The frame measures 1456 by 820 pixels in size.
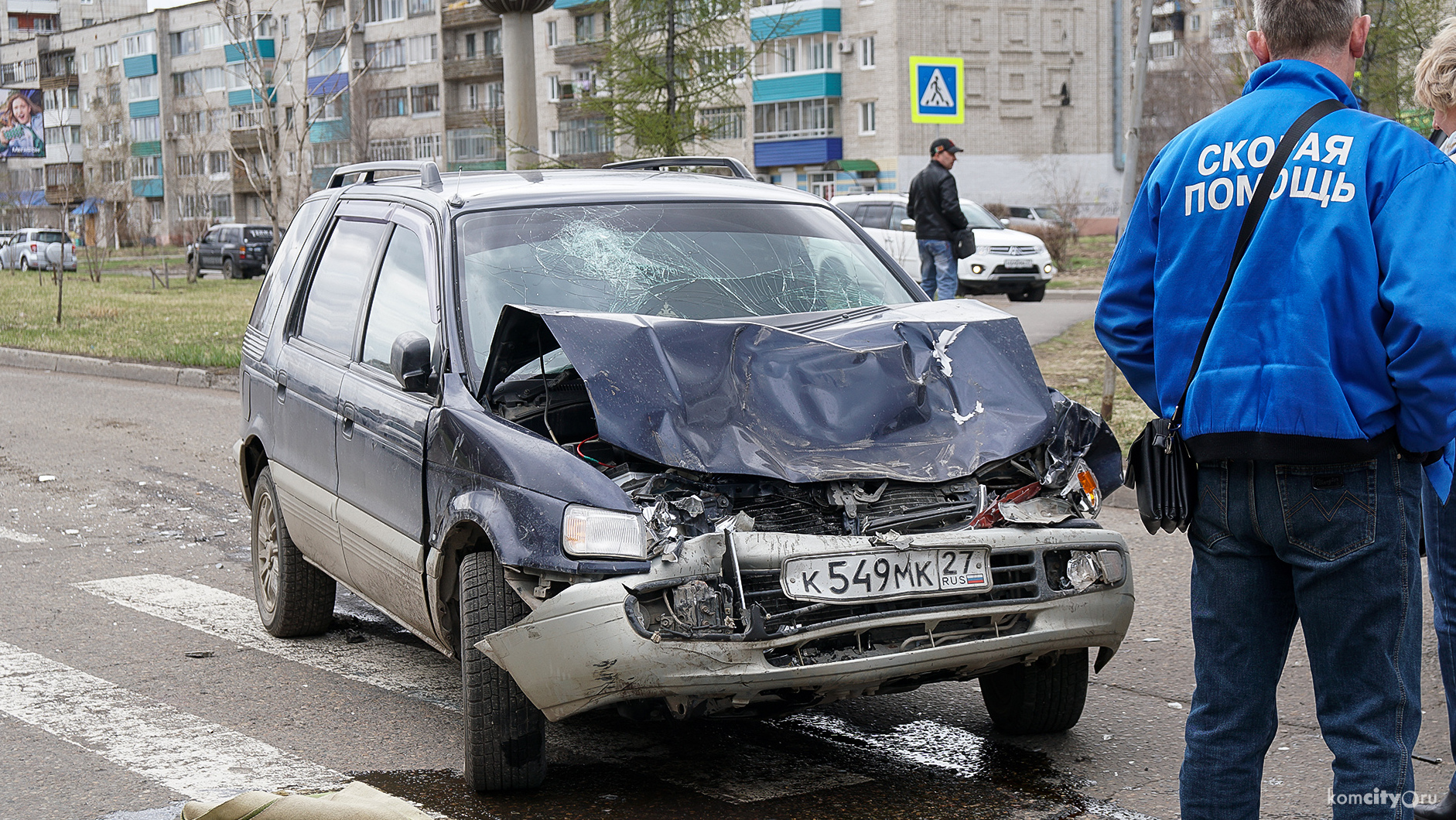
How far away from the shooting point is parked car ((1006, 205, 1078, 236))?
123 ft

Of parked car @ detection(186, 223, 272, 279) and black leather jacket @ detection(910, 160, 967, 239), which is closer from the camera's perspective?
black leather jacket @ detection(910, 160, 967, 239)

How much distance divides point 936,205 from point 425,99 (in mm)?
73046

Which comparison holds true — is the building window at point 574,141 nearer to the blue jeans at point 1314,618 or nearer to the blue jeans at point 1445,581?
the blue jeans at point 1445,581

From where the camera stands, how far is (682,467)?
→ 4.01m

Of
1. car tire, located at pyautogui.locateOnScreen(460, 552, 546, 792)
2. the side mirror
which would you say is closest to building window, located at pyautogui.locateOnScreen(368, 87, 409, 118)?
the side mirror

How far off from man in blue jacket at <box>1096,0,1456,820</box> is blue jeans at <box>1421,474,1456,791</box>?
108 centimetres

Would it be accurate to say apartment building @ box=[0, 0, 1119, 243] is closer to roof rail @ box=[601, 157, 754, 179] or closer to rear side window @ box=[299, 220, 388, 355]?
roof rail @ box=[601, 157, 754, 179]

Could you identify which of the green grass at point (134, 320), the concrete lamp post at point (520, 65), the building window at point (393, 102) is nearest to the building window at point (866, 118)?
the green grass at point (134, 320)

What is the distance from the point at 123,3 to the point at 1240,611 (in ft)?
441

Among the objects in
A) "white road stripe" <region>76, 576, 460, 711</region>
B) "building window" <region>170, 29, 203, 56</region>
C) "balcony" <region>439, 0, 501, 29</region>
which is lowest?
"white road stripe" <region>76, 576, 460, 711</region>

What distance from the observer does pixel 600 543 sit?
149 inches

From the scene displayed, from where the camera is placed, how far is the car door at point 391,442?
4.55 m

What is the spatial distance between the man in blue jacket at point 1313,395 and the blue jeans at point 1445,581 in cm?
108

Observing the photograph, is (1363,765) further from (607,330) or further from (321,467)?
(321,467)
